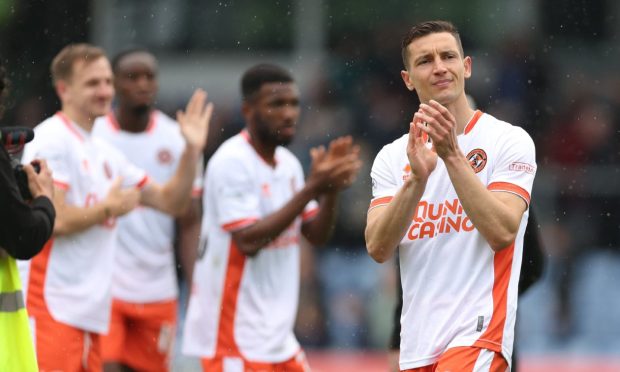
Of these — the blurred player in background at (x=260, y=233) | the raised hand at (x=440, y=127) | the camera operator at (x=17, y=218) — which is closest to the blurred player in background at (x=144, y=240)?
the blurred player in background at (x=260, y=233)

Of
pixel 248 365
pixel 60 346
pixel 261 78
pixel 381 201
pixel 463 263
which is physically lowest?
pixel 248 365

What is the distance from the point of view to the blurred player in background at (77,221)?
8.56m

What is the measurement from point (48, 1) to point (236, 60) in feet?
8.65

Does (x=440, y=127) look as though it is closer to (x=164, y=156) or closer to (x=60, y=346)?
(x=60, y=346)

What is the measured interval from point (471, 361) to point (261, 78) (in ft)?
12.2

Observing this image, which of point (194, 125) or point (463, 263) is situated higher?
point (194, 125)

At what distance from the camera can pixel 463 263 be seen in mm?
6523

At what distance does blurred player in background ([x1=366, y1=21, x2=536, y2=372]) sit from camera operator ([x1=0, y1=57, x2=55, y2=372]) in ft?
5.24

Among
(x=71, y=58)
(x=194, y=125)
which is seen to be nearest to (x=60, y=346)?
(x=71, y=58)

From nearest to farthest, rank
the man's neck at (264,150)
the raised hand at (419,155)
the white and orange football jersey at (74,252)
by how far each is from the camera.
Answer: the raised hand at (419,155) → the white and orange football jersey at (74,252) → the man's neck at (264,150)

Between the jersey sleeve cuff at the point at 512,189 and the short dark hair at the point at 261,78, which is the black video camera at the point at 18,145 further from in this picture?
the short dark hair at the point at 261,78

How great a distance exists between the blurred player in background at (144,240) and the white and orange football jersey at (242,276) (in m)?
1.09

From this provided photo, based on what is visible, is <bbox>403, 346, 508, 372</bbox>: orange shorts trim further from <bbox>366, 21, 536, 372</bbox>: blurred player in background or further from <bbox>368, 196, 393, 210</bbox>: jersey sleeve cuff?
<bbox>368, 196, 393, 210</bbox>: jersey sleeve cuff

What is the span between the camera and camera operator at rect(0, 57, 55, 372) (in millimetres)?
6582
